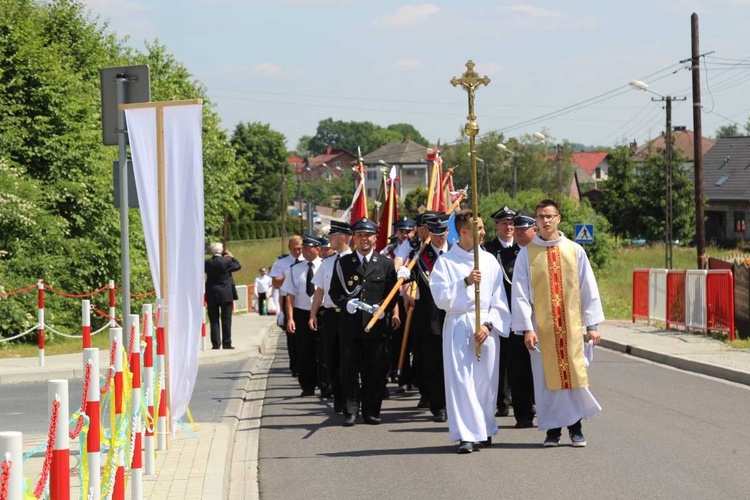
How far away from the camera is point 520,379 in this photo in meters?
11.5

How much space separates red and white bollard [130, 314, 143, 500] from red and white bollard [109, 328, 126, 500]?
0.43 meters

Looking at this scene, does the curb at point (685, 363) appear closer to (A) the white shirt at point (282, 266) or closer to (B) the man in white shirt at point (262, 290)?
(A) the white shirt at point (282, 266)

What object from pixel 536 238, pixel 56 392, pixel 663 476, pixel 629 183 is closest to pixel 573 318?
pixel 536 238

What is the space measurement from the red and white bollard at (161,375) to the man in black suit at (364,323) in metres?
2.54

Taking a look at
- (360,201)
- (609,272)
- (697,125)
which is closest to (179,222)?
(360,201)

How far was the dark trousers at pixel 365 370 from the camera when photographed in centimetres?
1197

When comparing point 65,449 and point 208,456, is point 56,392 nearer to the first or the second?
point 65,449

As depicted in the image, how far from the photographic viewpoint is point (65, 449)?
3992mm

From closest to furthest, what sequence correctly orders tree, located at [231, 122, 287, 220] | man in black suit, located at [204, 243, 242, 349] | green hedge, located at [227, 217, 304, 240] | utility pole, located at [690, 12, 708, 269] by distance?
1. man in black suit, located at [204, 243, 242, 349]
2. utility pole, located at [690, 12, 708, 269]
3. green hedge, located at [227, 217, 304, 240]
4. tree, located at [231, 122, 287, 220]

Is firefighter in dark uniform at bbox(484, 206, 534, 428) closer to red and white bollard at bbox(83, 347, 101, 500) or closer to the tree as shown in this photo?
red and white bollard at bbox(83, 347, 101, 500)

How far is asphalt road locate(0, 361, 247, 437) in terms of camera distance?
12.6m

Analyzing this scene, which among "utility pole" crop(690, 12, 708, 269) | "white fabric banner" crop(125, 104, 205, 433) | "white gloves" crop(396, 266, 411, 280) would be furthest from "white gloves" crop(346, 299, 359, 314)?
"utility pole" crop(690, 12, 708, 269)

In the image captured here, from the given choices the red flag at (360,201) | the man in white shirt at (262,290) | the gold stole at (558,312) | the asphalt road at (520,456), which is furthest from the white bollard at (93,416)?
the man in white shirt at (262,290)

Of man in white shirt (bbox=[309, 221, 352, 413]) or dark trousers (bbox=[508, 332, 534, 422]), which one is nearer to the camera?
dark trousers (bbox=[508, 332, 534, 422])
